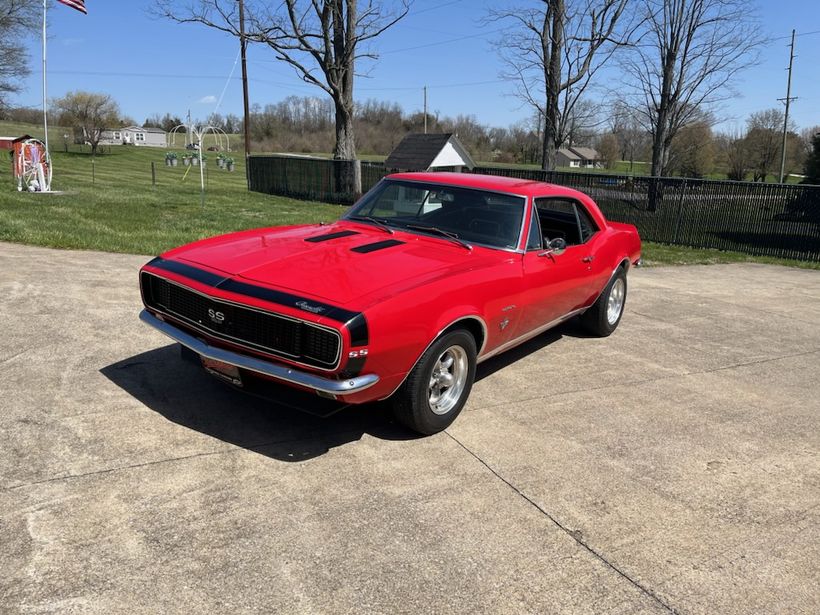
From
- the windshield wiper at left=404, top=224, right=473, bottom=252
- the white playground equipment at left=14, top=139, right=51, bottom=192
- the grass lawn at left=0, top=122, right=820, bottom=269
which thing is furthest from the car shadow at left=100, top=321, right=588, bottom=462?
the white playground equipment at left=14, top=139, right=51, bottom=192

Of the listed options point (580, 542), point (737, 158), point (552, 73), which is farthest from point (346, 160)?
point (737, 158)

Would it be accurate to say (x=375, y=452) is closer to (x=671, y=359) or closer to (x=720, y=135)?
(x=671, y=359)

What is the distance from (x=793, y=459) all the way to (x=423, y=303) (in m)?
2.58

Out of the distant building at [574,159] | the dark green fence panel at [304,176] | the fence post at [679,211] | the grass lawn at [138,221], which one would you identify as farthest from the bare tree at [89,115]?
the distant building at [574,159]

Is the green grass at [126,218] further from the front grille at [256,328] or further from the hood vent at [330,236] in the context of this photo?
the front grille at [256,328]

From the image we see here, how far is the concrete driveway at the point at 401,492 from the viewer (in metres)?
2.64

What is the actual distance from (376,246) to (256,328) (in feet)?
4.00

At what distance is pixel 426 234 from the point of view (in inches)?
192

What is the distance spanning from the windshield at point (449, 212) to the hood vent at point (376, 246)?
1.25ft

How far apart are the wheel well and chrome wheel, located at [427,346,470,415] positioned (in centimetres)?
13

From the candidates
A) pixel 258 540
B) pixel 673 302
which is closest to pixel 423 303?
pixel 258 540

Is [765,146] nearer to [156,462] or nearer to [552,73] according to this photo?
[552,73]

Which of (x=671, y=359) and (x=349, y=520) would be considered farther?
(x=671, y=359)

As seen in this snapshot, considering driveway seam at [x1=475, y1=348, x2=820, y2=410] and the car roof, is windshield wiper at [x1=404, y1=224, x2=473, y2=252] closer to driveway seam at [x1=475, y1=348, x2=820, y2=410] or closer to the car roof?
the car roof
